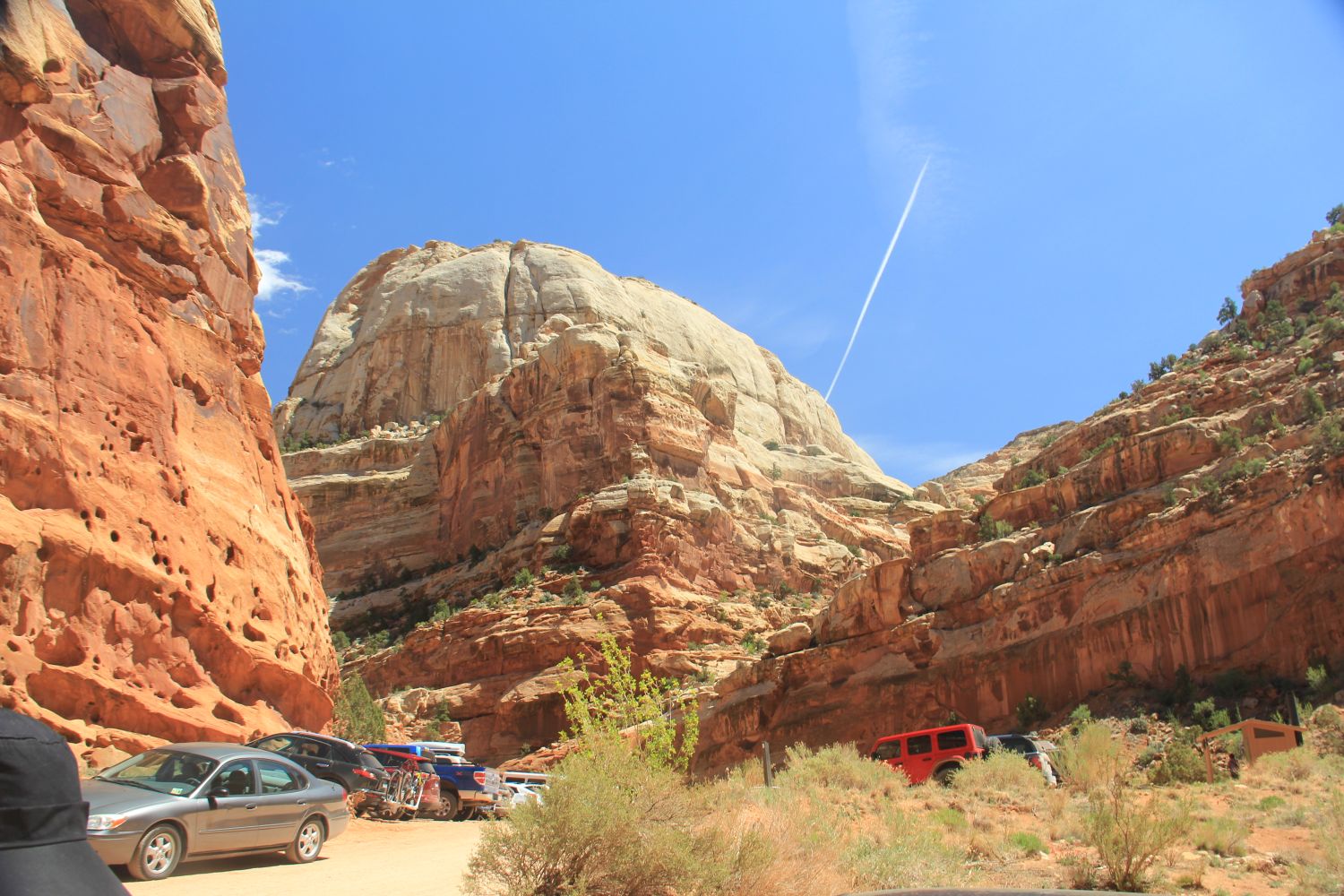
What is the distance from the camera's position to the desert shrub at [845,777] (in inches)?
747

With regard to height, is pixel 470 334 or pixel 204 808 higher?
pixel 470 334

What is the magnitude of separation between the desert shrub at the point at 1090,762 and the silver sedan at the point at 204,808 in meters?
13.5

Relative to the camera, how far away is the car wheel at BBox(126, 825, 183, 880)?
9539mm

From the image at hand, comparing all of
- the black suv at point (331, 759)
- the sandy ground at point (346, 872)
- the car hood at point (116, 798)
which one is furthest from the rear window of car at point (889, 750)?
the car hood at point (116, 798)

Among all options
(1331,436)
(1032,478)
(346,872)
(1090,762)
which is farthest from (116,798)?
(1032,478)

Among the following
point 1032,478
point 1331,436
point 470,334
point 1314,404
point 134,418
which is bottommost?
point 134,418

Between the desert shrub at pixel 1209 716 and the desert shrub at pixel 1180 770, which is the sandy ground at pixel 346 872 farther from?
the desert shrub at pixel 1209 716

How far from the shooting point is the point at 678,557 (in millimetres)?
45406

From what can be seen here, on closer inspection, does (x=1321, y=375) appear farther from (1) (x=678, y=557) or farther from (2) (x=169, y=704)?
(2) (x=169, y=704)

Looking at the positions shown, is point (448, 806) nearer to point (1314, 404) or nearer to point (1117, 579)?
point (1117, 579)

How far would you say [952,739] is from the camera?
878 inches

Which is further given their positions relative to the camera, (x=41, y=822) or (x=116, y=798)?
(x=116, y=798)

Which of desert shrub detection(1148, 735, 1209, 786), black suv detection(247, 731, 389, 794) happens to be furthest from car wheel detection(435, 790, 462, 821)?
desert shrub detection(1148, 735, 1209, 786)

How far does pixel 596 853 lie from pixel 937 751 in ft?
51.7
